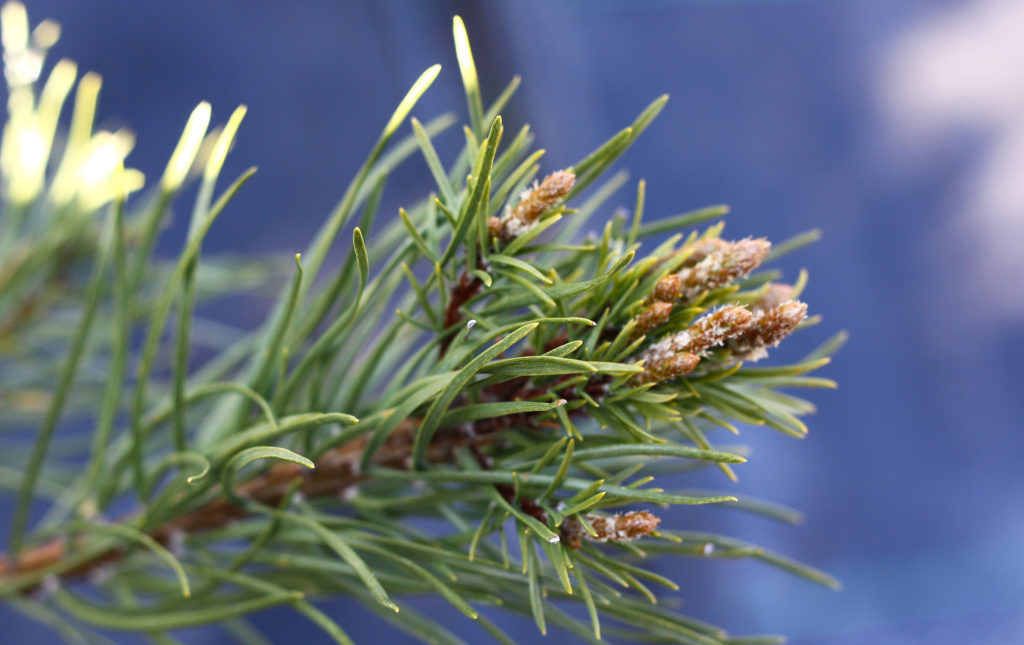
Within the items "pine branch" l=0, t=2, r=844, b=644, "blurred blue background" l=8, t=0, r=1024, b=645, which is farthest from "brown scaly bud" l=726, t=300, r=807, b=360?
"blurred blue background" l=8, t=0, r=1024, b=645

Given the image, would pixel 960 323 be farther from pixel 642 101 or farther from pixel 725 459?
pixel 725 459

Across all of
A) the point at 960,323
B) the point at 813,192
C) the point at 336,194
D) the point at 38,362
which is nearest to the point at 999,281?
the point at 960,323

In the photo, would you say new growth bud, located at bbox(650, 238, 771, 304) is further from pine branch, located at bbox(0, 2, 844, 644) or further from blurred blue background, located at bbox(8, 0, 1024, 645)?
blurred blue background, located at bbox(8, 0, 1024, 645)

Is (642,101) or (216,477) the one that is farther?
(642,101)

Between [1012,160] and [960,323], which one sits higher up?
[1012,160]

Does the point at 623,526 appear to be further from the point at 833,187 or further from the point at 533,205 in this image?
the point at 833,187

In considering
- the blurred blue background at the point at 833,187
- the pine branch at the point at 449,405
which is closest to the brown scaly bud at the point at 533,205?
the pine branch at the point at 449,405
